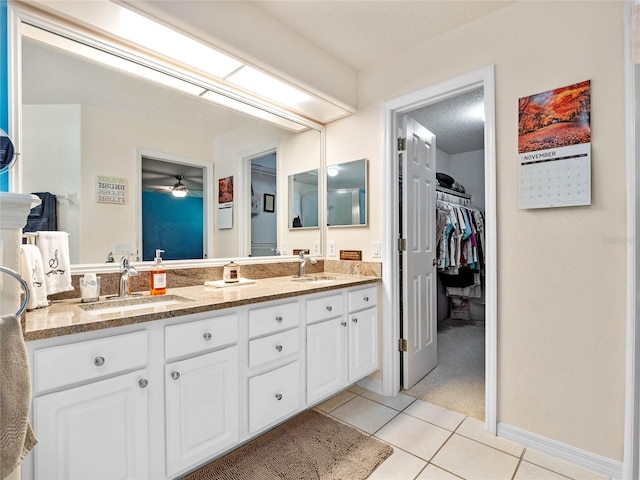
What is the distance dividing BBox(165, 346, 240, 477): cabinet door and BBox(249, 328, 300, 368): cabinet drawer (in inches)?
4.0

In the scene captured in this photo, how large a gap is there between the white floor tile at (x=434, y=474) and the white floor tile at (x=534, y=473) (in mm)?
318

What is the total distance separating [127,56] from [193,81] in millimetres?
358

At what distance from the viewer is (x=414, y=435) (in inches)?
73.2

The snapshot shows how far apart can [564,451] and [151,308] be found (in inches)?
85.9

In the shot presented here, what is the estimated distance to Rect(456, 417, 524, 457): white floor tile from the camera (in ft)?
5.69

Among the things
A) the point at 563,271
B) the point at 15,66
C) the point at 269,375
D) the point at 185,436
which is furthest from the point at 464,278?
the point at 15,66

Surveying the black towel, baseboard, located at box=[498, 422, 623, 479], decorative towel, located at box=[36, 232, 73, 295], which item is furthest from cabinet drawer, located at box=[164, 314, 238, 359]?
baseboard, located at box=[498, 422, 623, 479]

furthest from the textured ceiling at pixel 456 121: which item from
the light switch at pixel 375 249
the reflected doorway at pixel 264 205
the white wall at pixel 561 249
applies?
the reflected doorway at pixel 264 205

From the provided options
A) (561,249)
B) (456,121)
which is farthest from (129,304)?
(456,121)

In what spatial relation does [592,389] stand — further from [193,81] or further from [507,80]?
[193,81]

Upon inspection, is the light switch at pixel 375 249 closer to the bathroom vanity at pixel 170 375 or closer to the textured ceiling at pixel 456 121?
the bathroom vanity at pixel 170 375

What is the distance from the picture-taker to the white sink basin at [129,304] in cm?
143

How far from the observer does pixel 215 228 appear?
2100 millimetres

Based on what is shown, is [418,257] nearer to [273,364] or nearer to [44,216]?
[273,364]
